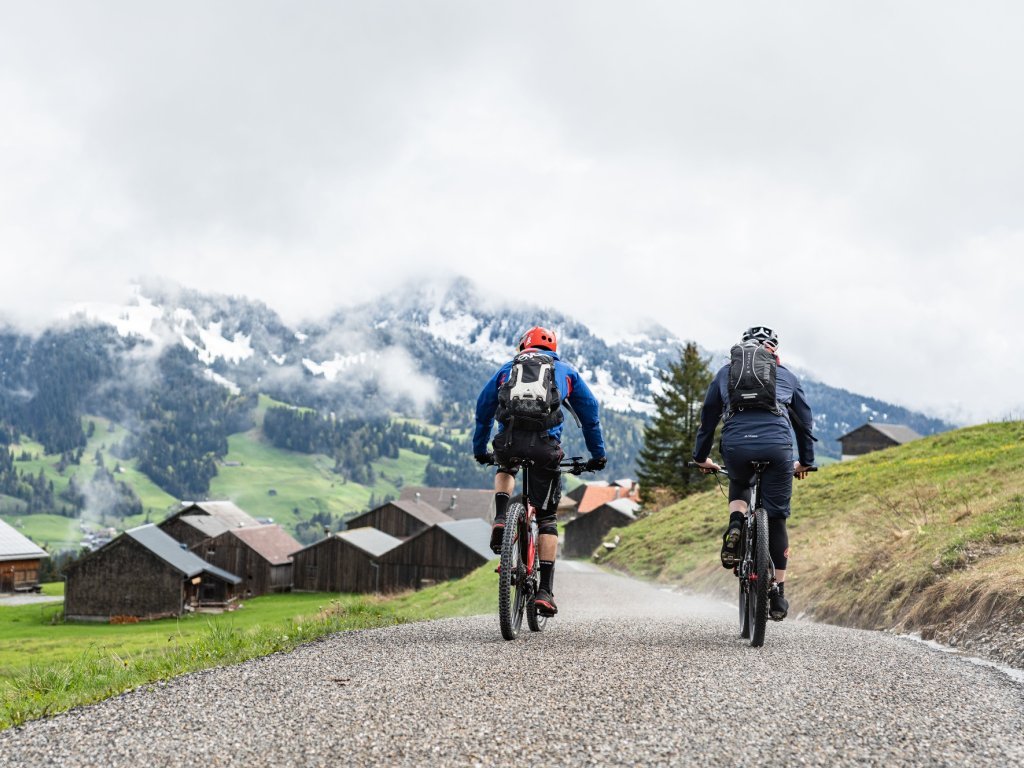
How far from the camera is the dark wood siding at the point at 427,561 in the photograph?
270 ft

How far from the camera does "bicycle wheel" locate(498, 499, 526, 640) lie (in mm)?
7500

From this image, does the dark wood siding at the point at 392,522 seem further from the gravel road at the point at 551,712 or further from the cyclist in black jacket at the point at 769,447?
the gravel road at the point at 551,712

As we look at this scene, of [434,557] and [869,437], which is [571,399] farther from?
[869,437]

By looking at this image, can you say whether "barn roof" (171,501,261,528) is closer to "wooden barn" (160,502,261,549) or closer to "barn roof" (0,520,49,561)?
"wooden barn" (160,502,261,549)

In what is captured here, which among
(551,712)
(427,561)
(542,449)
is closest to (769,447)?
(542,449)

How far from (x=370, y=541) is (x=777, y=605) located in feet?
288

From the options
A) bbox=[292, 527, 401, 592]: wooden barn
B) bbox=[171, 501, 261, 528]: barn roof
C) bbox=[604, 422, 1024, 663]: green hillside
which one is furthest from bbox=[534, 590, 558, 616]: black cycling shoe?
bbox=[171, 501, 261, 528]: barn roof

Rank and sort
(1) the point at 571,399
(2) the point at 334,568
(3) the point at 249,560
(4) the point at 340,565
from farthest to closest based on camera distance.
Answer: (3) the point at 249,560
(2) the point at 334,568
(4) the point at 340,565
(1) the point at 571,399

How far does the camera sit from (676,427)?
2537 inches

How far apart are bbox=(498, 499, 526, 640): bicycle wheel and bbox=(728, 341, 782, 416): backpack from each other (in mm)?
2171

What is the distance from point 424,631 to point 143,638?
1615 inches

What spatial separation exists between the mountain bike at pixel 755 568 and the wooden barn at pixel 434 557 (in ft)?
245

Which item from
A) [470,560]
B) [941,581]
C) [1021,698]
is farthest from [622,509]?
[1021,698]

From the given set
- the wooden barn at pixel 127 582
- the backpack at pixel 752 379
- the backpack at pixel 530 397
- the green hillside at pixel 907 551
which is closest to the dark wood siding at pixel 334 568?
the wooden barn at pixel 127 582
